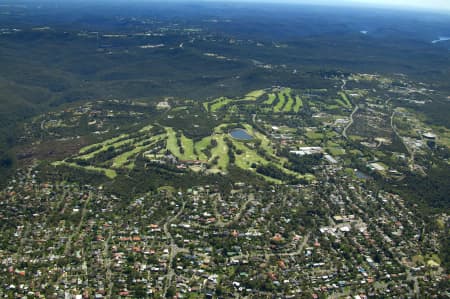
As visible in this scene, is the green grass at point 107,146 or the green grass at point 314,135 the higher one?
the green grass at point 314,135

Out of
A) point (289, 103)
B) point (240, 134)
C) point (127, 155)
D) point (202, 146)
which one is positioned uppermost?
point (289, 103)

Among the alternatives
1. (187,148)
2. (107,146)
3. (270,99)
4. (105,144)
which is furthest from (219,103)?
(107,146)

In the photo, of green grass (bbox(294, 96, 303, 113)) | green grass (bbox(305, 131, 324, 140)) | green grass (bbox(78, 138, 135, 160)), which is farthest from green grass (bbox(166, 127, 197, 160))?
green grass (bbox(294, 96, 303, 113))

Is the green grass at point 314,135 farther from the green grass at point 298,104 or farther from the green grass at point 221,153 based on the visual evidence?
the green grass at point 221,153

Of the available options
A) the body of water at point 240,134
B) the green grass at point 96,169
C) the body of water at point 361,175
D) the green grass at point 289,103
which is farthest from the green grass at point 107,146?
the green grass at point 289,103

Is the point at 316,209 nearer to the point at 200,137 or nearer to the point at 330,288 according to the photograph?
the point at 330,288

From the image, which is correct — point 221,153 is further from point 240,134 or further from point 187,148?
point 240,134

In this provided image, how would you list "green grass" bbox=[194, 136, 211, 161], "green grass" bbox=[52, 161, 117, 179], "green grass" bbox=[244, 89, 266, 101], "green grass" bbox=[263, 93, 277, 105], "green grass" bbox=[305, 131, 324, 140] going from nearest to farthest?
"green grass" bbox=[52, 161, 117, 179]
"green grass" bbox=[194, 136, 211, 161]
"green grass" bbox=[305, 131, 324, 140]
"green grass" bbox=[263, 93, 277, 105]
"green grass" bbox=[244, 89, 266, 101]

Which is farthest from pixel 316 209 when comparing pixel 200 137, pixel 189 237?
pixel 200 137

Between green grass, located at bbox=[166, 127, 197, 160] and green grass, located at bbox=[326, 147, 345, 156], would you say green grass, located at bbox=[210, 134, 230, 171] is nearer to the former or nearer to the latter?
green grass, located at bbox=[166, 127, 197, 160]
